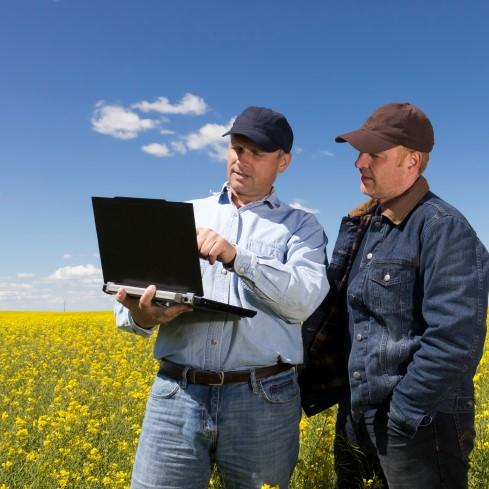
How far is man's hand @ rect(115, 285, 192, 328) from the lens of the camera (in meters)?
2.15

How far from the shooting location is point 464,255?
7.37 feet

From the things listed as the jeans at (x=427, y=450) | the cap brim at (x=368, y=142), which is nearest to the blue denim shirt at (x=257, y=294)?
the cap brim at (x=368, y=142)

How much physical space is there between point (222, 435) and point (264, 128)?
127 cm

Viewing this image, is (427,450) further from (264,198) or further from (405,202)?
(264,198)

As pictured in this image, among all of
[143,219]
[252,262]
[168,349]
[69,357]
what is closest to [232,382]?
[168,349]

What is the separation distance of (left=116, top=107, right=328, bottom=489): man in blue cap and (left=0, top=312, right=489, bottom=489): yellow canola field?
39.9 inches

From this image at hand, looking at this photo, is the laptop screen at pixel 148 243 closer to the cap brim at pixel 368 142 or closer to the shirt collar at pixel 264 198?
the shirt collar at pixel 264 198

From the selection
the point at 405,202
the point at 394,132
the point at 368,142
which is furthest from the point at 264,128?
the point at 405,202

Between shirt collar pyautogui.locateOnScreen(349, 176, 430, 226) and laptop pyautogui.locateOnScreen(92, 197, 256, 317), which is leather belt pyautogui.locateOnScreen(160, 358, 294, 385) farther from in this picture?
shirt collar pyautogui.locateOnScreen(349, 176, 430, 226)

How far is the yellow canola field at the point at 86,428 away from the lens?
13.7 ft

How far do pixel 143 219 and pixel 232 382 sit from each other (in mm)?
721

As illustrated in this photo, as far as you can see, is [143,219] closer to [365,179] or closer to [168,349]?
[168,349]

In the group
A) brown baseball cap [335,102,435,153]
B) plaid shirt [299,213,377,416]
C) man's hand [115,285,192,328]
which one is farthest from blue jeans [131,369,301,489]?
brown baseball cap [335,102,435,153]

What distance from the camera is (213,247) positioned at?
2.07 meters
